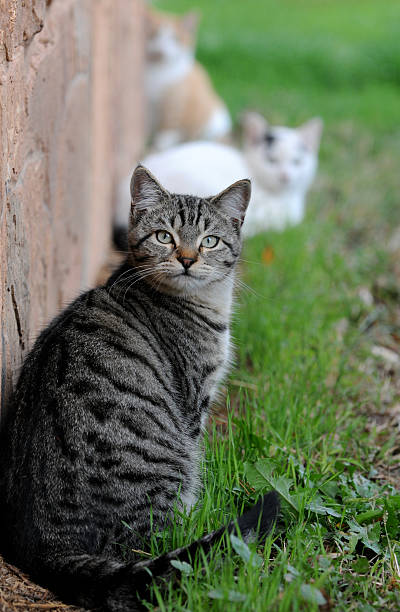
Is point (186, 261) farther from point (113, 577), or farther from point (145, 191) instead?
point (113, 577)

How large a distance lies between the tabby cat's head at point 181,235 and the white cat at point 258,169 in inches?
106

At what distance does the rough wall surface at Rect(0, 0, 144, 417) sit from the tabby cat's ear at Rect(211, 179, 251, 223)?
0.67 metres

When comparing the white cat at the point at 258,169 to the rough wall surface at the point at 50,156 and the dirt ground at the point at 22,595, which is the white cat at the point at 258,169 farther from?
the dirt ground at the point at 22,595

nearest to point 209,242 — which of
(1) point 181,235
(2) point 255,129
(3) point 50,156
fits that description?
(1) point 181,235

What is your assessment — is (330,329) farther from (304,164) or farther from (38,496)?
(304,164)

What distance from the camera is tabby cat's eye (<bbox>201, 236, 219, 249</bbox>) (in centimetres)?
259

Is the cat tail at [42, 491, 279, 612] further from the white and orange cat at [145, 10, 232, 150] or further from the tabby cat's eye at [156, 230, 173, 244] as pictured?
the white and orange cat at [145, 10, 232, 150]

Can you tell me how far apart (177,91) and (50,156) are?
5875 mm

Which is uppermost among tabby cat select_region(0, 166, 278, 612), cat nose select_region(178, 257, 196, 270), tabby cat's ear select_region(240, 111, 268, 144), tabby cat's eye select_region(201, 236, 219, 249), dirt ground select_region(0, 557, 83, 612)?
tabby cat's ear select_region(240, 111, 268, 144)

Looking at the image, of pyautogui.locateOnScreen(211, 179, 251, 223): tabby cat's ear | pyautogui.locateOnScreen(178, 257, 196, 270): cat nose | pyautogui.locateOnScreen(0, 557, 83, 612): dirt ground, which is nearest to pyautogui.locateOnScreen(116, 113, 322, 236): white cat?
pyautogui.locateOnScreen(211, 179, 251, 223): tabby cat's ear

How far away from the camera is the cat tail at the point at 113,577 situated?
1899 mm

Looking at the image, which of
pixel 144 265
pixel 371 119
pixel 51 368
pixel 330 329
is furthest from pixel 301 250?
pixel 371 119

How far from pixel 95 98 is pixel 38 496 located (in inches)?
111

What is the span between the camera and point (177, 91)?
8.34 meters
